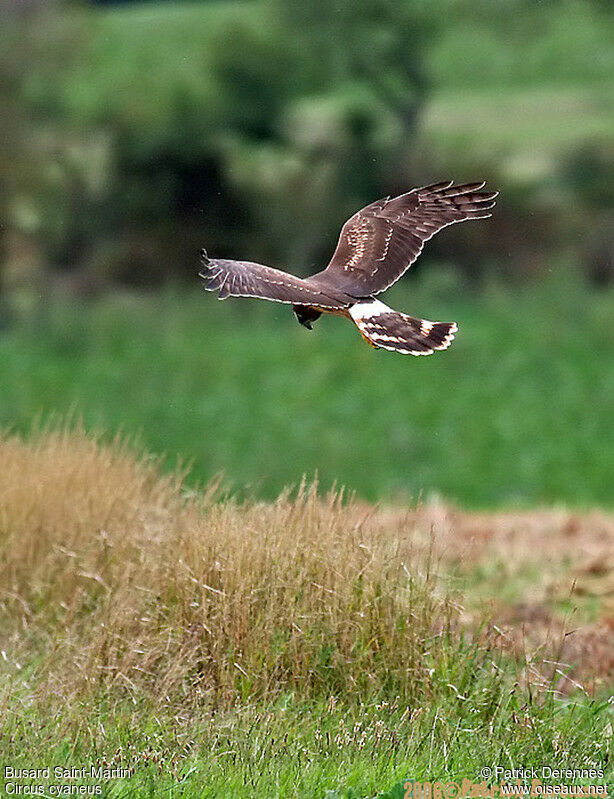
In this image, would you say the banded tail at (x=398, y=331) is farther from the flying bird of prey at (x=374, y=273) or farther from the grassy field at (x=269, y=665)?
the grassy field at (x=269, y=665)

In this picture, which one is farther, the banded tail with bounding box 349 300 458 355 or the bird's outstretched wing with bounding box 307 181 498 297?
the bird's outstretched wing with bounding box 307 181 498 297

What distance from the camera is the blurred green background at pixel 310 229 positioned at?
2039cm

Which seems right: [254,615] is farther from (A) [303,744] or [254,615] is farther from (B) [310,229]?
(B) [310,229]

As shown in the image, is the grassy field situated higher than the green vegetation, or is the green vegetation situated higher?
the green vegetation

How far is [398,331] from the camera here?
4273mm

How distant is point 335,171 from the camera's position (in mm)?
27938

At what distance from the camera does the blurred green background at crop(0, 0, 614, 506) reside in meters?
20.4

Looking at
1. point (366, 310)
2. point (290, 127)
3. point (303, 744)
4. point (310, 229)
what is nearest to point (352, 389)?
point (310, 229)

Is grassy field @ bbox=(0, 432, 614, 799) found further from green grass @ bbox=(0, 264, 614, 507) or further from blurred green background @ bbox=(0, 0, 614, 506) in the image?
green grass @ bbox=(0, 264, 614, 507)

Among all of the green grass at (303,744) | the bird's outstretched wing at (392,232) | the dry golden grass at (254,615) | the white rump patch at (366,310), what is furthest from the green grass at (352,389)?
the white rump patch at (366,310)

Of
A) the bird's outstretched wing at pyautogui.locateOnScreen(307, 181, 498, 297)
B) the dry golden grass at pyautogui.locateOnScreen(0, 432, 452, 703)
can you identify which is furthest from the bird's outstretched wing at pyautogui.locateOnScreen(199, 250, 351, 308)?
the dry golden grass at pyautogui.locateOnScreen(0, 432, 452, 703)

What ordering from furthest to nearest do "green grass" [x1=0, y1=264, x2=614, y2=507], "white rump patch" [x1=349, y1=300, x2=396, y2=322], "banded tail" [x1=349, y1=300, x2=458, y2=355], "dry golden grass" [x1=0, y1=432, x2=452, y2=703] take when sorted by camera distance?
1. "green grass" [x1=0, y1=264, x2=614, y2=507]
2. "dry golden grass" [x1=0, y1=432, x2=452, y2=703]
3. "white rump patch" [x1=349, y1=300, x2=396, y2=322]
4. "banded tail" [x1=349, y1=300, x2=458, y2=355]

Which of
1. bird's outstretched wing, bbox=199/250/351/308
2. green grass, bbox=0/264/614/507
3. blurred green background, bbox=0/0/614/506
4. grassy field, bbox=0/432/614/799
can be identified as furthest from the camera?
blurred green background, bbox=0/0/614/506

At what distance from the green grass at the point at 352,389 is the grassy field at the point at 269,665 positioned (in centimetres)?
1024
